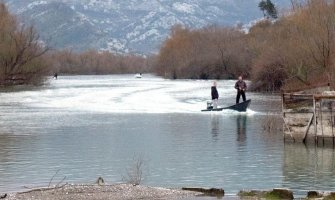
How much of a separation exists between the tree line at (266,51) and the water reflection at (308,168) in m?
14.7

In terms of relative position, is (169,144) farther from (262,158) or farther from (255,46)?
(255,46)

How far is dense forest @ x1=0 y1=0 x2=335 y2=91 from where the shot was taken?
185 ft

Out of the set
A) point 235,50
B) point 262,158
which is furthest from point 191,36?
point 262,158

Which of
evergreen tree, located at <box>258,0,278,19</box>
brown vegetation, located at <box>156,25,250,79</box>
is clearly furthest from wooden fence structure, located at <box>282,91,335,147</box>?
evergreen tree, located at <box>258,0,278,19</box>

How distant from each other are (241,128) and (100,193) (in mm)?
20167

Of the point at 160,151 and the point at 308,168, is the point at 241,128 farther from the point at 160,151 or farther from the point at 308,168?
the point at 308,168

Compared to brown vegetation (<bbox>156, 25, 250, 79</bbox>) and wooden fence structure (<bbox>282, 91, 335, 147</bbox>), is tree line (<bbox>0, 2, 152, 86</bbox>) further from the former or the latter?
wooden fence structure (<bbox>282, 91, 335, 147</bbox>)

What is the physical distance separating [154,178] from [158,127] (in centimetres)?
1674

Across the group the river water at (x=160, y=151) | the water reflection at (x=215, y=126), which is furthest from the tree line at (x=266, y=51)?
the river water at (x=160, y=151)

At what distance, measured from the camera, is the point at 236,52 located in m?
114

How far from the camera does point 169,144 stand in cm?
3178

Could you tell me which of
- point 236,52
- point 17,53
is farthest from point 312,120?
point 236,52

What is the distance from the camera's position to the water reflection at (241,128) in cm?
3346

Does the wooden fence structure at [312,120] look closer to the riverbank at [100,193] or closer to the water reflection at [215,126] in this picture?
the water reflection at [215,126]
